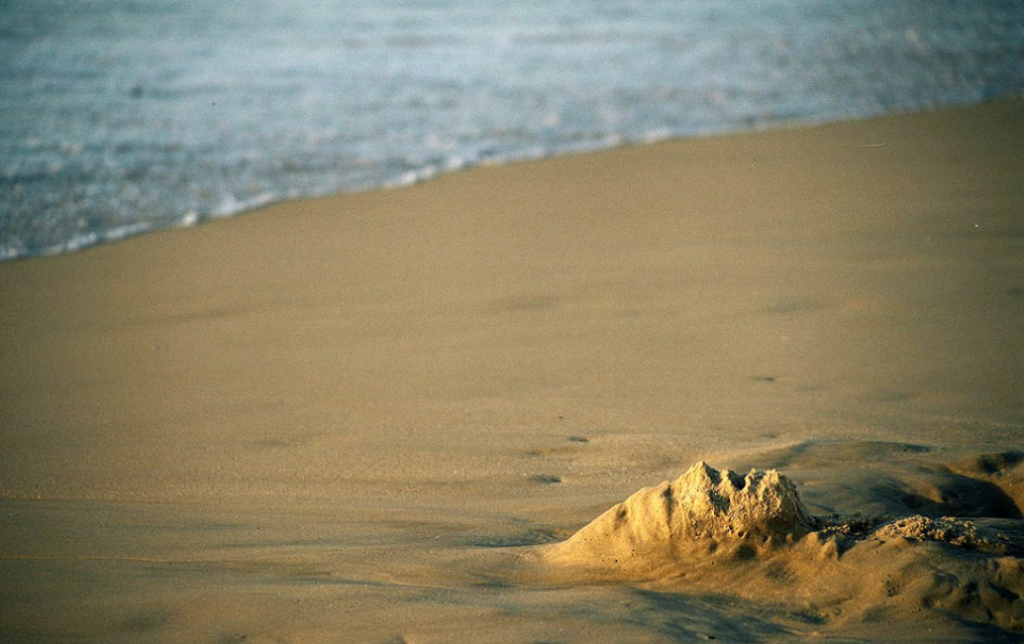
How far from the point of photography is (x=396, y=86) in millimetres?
10305

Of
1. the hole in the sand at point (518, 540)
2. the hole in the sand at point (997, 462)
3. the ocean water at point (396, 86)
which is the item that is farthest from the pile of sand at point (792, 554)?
the ocean water at point (396, 86)

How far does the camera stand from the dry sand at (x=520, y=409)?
2.05 meters

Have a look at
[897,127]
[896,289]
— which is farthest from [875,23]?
[896,289]

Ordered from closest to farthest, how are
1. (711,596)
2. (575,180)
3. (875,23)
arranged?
1. (711,596)
2. (575,180)
3. (875,23)

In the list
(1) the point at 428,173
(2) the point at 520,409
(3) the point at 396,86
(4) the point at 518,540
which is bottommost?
(4) the point at 518,540

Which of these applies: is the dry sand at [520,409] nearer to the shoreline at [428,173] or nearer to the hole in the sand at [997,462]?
the hole in the sand at [997,462]

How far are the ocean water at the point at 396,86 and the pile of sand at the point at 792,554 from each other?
456 centimetres

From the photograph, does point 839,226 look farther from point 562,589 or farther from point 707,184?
point 562,589

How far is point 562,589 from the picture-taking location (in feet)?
6.97

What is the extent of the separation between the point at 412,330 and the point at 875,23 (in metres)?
10.4

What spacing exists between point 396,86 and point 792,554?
8.86m

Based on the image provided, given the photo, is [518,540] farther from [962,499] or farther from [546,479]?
[962,499]

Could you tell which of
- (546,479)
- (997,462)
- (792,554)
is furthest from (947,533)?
(546,479)

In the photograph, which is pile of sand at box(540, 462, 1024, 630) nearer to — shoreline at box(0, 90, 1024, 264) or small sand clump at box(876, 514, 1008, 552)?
small sand clump at box(876, 514, 1008, 552)
